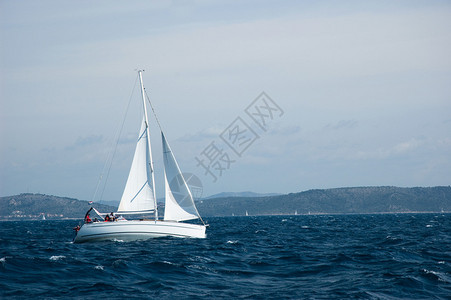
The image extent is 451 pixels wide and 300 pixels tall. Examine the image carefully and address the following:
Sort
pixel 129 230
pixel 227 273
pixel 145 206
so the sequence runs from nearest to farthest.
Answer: pixel 227 273
pixel 129 230
pixel 145 206

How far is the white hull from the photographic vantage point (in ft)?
130

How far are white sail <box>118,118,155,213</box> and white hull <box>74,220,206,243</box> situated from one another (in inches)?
60.8

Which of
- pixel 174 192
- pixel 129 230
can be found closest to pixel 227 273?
pixel 129 230

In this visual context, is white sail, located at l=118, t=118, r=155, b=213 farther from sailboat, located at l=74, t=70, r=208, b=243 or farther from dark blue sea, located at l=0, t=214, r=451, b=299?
dark blue sea, located at l=0, t=214, r=451, b=299

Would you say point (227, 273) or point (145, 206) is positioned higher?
point (145, 206)

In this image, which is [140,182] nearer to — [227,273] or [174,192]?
[174,192]

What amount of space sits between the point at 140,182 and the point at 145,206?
1.85m

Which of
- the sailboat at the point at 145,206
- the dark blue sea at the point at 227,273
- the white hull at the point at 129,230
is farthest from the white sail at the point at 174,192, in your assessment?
the dark blue sea at the point at 227,273

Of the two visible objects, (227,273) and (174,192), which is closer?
(227,273)

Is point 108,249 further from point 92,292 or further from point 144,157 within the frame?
point 92,292

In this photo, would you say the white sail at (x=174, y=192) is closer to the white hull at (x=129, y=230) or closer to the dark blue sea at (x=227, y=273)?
the white hull at (x=129, y=230)

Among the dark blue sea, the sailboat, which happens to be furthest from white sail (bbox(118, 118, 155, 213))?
the dark blue sea

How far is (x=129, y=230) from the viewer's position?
130ft

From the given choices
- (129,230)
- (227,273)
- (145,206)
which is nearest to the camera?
(227,273)
